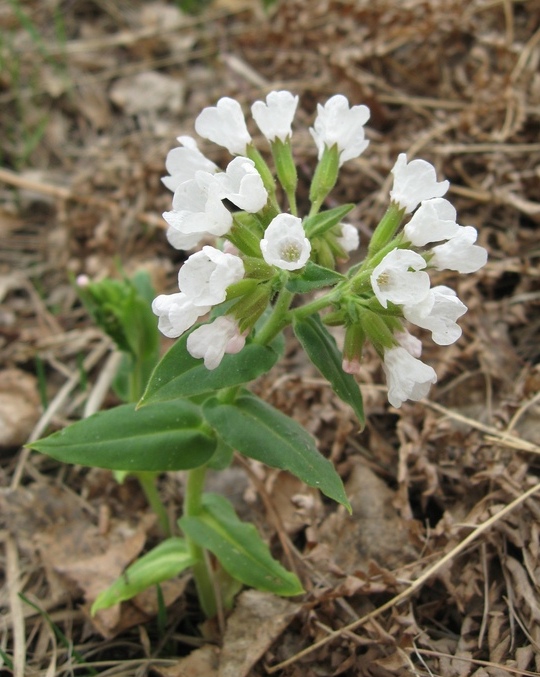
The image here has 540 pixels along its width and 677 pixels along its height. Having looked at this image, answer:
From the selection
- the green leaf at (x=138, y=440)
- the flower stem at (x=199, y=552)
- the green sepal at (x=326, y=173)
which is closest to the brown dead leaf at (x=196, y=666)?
the flower stem at (x=199, y=552)

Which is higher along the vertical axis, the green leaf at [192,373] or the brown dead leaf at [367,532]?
the green leaf at [192,373]

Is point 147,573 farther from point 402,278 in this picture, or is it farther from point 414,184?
point 414,184

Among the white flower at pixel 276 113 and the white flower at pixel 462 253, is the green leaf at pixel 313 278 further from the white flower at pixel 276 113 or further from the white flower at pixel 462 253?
the white flower at pixel 276 113

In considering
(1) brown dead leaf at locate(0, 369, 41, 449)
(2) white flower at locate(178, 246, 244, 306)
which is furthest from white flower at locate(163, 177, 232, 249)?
(1) brown dead leaf at locate(0, 369, 41, 449)

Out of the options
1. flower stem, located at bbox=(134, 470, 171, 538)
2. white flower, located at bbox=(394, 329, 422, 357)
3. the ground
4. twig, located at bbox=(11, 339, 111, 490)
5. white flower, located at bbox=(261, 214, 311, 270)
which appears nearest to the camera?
white flower, located at bbox=(261, 214, 311, 270)

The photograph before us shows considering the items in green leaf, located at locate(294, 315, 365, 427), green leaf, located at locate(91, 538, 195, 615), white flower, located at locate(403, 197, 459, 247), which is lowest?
green leaf, located at locate(91, 538, 195, 615)

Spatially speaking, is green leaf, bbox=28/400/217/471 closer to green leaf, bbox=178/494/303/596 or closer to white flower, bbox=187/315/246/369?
green leaf, bbox=178/494/303/596

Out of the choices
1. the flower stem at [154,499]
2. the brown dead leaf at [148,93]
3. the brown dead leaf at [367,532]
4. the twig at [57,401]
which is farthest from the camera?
the brown dead leaf at [148,93]
